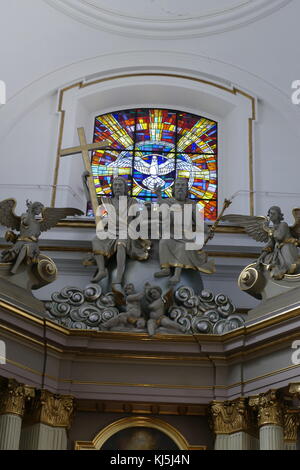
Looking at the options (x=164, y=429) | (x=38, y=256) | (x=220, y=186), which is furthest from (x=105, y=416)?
(x=220, y=186)

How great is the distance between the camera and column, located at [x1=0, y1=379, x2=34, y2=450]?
11078 millimetres

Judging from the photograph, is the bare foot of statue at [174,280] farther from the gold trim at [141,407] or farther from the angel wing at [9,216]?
the angel wing at [9,216]

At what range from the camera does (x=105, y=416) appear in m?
12.0

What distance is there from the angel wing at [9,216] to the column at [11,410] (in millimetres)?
2536

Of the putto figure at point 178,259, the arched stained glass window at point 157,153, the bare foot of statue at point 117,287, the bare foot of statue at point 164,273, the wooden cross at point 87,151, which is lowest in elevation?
the bare foot of statue at point 117,287

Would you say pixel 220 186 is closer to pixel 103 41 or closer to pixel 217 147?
pixel 217 147

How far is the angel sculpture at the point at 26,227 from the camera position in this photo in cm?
1237

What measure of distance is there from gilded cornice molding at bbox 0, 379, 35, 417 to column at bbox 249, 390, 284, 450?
282 centimetres

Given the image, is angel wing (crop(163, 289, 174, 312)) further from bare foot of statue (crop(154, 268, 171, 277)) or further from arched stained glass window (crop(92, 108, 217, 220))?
arched stained glass window (crop(92, 108, 217, 220))

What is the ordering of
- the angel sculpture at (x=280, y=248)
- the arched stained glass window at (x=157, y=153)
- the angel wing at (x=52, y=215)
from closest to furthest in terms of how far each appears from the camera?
the angel sculpture at (x=280, y=248)
the angel wing at (x=52, y=215)
the arched stained glass window at (x=157, y=153)

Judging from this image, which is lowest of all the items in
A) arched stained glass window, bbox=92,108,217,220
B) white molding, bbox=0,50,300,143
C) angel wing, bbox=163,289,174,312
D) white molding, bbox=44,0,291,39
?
angel wing, bbox=163,289,174,312

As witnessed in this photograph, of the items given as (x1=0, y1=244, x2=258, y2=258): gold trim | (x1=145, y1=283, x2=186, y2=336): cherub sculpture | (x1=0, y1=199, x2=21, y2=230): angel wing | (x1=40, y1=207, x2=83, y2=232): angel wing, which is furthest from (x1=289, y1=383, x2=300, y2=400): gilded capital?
(x1=0, y1=199, x2=21, y2=230): angel wing

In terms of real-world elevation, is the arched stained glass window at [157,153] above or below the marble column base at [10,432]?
above

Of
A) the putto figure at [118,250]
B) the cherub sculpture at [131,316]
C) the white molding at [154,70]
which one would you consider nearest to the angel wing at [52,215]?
the putto figure at [118,250]
